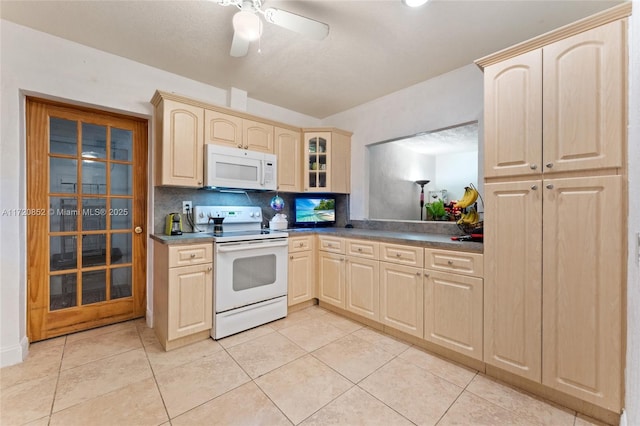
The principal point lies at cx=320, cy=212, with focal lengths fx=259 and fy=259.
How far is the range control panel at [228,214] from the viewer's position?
270cm

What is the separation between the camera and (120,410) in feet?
4.72

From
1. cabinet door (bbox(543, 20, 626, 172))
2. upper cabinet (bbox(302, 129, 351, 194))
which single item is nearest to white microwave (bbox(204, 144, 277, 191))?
upper cabinet (bbox(302, 129, 351, 194))

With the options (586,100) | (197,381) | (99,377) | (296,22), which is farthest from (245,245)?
(586,100)

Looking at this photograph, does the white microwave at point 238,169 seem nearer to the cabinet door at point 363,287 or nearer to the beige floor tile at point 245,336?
the cabinet door at point 363,287

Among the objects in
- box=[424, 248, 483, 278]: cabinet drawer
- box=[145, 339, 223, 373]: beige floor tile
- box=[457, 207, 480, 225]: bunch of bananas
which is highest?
box=[457, 207, 480, 225]: bunch of bananas

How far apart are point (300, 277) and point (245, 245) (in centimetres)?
77

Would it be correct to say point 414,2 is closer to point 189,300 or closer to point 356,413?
point 356,413

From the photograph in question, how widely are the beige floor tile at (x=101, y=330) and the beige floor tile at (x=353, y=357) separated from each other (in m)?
1.86

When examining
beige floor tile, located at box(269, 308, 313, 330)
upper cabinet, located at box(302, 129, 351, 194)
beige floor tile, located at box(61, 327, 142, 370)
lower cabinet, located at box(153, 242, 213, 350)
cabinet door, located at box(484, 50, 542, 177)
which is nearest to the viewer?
cabinet door, located at box(484, 50, 542, 177)

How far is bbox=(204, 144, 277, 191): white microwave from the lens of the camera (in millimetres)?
2498

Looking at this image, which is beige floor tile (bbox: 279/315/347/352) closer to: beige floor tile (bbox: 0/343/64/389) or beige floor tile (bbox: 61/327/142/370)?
beige floor tile (bbox: 61/327/142/370)

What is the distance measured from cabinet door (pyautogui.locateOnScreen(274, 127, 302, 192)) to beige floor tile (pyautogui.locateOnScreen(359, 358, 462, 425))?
214 centimetres

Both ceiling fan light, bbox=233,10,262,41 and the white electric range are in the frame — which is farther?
the white electric range

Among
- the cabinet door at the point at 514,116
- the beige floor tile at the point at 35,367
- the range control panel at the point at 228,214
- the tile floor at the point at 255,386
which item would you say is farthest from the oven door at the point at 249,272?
the cabinet door at the point at 514,116
